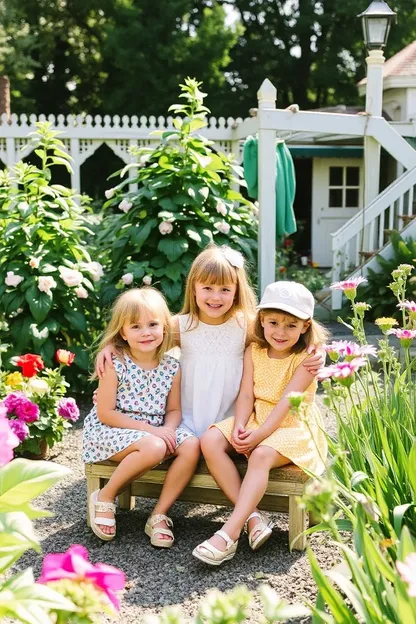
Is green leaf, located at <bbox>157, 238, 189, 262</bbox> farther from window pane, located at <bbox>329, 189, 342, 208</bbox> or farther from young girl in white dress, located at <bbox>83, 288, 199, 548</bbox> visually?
window pane, located at <bbox>329, 189, 342, 208</bbox>

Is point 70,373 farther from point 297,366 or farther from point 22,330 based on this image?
point 297,366

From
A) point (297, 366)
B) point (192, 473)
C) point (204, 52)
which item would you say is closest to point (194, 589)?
point (192, 473)

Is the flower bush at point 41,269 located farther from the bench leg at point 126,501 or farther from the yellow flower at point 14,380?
the bench leg at point 126,501

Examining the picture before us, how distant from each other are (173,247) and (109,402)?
2.18 m

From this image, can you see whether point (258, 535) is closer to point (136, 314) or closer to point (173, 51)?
point (136, 314)

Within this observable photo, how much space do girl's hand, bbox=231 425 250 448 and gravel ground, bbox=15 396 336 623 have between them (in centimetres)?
43

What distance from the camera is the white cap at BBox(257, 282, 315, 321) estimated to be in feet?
10.9

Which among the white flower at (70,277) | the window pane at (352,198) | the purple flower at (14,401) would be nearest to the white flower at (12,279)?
the white flower at (70,277)

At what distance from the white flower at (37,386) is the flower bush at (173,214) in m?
1.29

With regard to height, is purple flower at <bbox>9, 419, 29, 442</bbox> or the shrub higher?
the shrub

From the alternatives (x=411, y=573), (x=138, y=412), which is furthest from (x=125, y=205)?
(x=411, y=573)

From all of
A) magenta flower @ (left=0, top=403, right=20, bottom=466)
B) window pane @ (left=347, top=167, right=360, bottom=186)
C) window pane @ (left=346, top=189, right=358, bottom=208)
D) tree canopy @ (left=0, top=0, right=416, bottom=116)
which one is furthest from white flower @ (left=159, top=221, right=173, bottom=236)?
tree canopy @ (left=0, top=0, right=416, bottom=116)

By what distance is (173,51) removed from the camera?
19.5 metres

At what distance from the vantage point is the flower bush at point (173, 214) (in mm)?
5477
